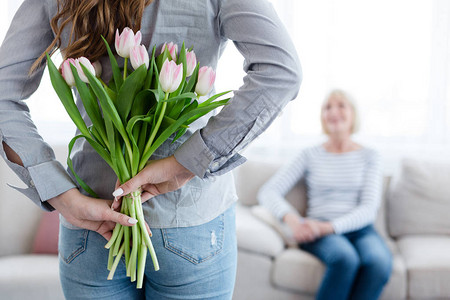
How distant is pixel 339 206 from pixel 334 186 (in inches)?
4.6

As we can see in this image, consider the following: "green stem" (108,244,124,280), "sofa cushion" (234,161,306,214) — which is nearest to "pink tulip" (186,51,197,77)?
"green stem" (108,244,124,280)

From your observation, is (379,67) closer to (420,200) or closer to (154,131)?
(420,200)

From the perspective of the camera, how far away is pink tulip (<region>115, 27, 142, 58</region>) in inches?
28.2

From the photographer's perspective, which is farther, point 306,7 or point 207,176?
point 306,7

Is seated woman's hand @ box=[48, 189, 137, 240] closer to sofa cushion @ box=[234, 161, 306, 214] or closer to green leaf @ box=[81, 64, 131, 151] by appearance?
green leaf @ box=[81, 64, 131, 151]

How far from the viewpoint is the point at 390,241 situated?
2.71 m

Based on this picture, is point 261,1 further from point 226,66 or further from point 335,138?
point 226,66

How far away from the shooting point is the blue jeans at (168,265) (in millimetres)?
794

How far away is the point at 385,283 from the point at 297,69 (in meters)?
1.79

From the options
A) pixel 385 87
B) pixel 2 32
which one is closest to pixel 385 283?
pixel 385 87

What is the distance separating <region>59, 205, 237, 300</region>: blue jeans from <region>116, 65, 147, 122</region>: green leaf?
210mm

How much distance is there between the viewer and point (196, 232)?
806mm

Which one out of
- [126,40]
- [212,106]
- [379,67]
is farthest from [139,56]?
[379,67]

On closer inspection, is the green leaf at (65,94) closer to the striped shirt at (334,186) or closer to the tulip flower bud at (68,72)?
the tulip flower bud at (68,72)
